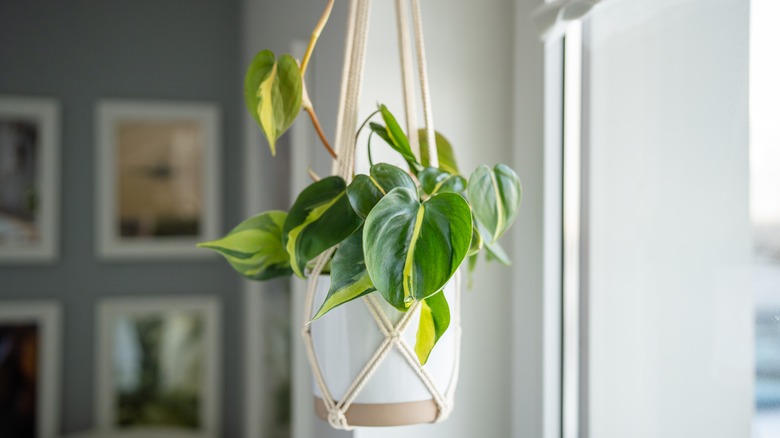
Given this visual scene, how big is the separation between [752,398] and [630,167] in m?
0.29

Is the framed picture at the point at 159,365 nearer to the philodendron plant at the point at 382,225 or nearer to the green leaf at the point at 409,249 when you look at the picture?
the philodendron plant at the point at 382,225

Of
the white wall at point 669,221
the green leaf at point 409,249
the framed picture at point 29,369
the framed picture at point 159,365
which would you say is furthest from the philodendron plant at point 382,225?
the framed picture at point 29,369

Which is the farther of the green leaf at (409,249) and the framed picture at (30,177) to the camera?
the framed picture at (30,177)

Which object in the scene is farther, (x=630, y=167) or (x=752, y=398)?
(x=630, y=167)

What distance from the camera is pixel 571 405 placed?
0.89 metres

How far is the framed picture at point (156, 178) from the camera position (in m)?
2.23

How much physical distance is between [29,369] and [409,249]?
2111 mm

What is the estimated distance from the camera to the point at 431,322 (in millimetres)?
561

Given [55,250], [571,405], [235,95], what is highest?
[235,95]

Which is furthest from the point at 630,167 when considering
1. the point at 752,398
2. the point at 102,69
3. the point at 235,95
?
the point at 102,69

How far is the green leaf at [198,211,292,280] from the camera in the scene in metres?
0.66

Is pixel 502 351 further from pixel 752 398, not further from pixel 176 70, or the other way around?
pixel 176 70

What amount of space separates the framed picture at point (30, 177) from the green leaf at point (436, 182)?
1944mm

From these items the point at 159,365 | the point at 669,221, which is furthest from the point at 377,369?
the point at 159,365
